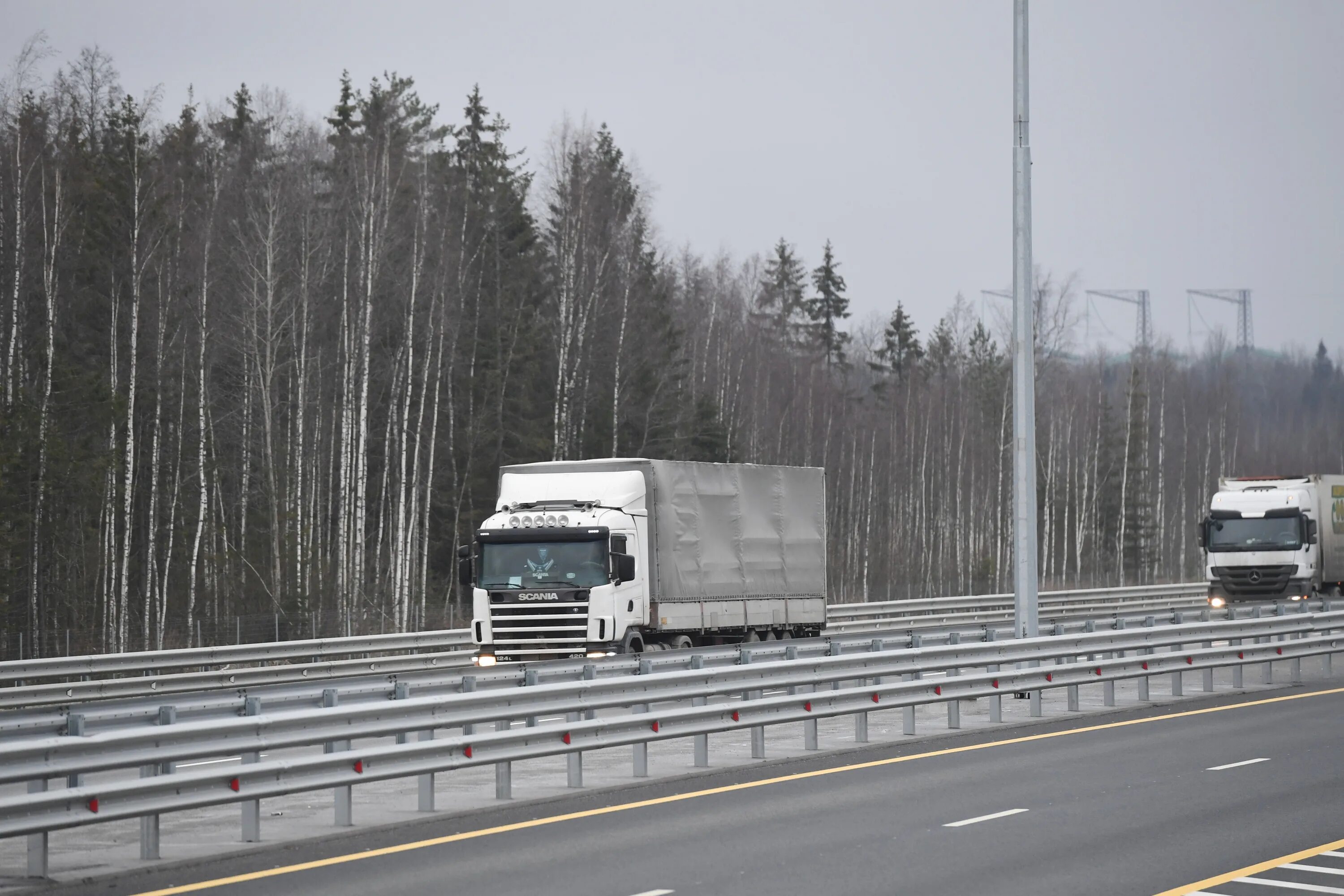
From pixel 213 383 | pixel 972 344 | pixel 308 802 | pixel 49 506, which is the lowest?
pixel 308 802

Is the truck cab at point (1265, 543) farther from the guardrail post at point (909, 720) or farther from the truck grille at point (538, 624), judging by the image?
the guardrail post at point (909, 720)

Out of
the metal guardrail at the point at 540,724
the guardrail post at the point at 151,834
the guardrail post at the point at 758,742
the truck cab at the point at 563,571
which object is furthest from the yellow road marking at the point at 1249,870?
the truck cab at the point at 563,571

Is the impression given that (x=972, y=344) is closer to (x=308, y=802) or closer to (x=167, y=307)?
(x=167, y=307)

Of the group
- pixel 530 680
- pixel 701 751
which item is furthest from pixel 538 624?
pixel 530 680

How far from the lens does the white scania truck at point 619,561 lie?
2444 cm

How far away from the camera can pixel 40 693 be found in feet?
74.9

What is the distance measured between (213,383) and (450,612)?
1586 cm

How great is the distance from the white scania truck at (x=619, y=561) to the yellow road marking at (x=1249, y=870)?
13544mm

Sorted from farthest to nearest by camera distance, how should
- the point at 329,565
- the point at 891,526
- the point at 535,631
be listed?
the point at 891,526 → the point at 329,565 → the point at 535,631

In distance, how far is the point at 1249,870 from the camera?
10.3m

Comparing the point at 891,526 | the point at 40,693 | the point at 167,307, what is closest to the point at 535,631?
the point at 40,693

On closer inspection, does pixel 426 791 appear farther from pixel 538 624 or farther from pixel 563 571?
pixel 538 624

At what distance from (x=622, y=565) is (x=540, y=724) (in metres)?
10.2

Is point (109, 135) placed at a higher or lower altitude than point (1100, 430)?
higher
